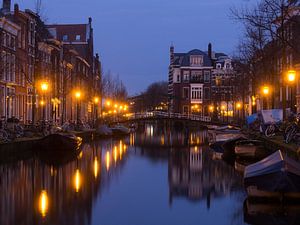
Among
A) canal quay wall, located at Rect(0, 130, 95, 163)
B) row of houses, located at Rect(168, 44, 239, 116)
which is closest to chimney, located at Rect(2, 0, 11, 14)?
canal quay wall, located at Rect(0, 130, 95, 163)

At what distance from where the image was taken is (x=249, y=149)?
3297 centimetres

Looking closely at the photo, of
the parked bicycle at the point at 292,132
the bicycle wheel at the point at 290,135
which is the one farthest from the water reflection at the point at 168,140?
the bicycle wheel at the point at 290,135

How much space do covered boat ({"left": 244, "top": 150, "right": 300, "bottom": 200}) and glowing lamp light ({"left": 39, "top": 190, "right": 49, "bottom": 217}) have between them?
5956mm

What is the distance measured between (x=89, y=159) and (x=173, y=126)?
87085 mm

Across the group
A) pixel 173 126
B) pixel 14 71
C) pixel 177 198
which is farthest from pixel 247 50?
pixel 173 126

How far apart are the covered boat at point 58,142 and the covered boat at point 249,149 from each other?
11.6 meters

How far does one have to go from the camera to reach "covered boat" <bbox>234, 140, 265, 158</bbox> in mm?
32656

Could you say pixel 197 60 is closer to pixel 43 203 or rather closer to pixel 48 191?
pixel 48 191

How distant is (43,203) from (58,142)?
70.8ft

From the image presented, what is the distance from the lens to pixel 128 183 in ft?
74.6

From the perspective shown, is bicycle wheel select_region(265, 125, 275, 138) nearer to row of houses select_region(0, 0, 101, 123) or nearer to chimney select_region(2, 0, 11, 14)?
row of houses select_region(0, 0, 101, 123)

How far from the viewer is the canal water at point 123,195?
48.4 feet

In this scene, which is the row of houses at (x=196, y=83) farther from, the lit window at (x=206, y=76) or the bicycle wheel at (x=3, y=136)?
the bicycle wheel at (x=3, y=136)

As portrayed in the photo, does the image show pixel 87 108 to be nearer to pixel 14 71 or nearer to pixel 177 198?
pixel 14 71
